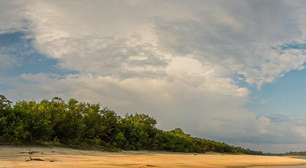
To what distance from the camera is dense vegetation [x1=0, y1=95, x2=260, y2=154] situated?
108 ft

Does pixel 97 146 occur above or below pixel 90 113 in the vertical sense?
below

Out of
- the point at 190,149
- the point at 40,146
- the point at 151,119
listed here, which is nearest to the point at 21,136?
the point at 40,146

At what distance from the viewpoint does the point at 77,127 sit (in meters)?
39.0

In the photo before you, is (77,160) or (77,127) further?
(77,127)

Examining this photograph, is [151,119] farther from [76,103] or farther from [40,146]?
[40,146]

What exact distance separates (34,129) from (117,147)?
1188 cm

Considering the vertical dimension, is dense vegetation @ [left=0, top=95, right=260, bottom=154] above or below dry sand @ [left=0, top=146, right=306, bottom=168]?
above

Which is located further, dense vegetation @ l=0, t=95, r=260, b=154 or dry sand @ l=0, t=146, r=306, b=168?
dense vegetation @ l=0, t=95, r=260, b=154

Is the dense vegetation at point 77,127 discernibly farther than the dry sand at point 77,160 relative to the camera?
Yes

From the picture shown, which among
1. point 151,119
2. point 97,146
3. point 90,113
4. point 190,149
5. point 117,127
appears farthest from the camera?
point 190,149

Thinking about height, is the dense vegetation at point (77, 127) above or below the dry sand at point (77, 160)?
above

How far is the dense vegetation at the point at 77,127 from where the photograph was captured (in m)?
33.0

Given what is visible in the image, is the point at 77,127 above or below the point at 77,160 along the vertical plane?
above

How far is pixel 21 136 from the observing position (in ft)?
105
